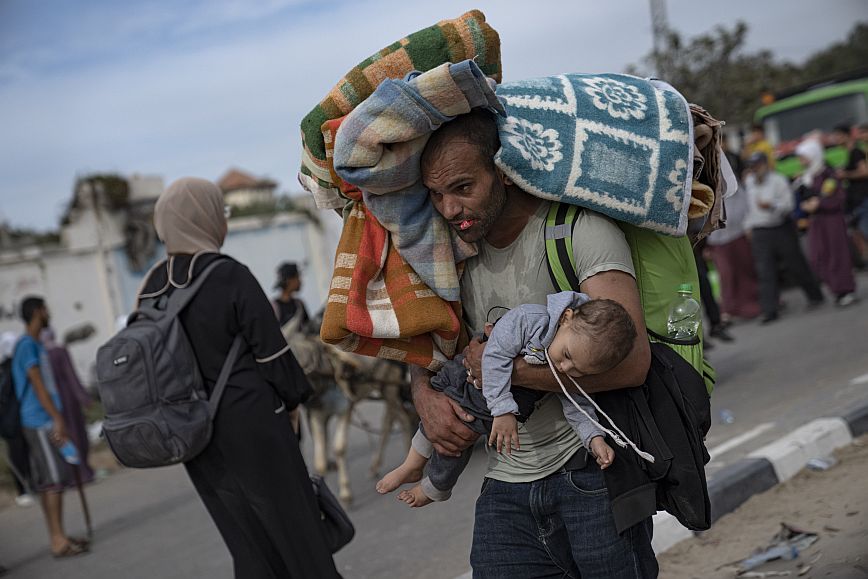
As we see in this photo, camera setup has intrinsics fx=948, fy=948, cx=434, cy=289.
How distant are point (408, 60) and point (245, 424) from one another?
1954 mm

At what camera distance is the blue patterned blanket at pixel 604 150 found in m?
2.33

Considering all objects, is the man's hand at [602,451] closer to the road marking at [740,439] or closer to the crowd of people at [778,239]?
the road marking at [740,439]

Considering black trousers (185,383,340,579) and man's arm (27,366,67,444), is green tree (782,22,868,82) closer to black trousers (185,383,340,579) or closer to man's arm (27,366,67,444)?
man's arm (27,366,67,444)

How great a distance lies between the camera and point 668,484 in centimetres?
244

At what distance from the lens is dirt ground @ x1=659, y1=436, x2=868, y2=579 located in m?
4.20

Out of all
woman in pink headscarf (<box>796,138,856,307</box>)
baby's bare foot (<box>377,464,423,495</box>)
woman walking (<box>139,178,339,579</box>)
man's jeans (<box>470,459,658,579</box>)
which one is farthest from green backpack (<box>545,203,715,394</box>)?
woman in pink headscarf (<box>796,138,856,307</box>)

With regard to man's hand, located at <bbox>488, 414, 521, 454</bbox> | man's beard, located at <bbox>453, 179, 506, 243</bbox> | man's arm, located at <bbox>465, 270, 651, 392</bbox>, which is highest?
man's beard, located at <bbox>453, 179, 506, 243</bbox>

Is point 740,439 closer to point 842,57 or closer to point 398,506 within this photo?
point 398,506

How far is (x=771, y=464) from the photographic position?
18.1 feet

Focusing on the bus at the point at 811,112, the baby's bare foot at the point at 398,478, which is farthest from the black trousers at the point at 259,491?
the bus at the point at 811,112

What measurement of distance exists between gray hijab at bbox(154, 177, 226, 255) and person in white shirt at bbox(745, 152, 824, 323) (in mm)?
9464

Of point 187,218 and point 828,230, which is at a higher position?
point 187,218

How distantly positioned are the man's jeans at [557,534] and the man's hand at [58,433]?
5465 millimetres

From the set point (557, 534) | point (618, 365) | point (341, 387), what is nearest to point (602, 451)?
point (618, 365)
